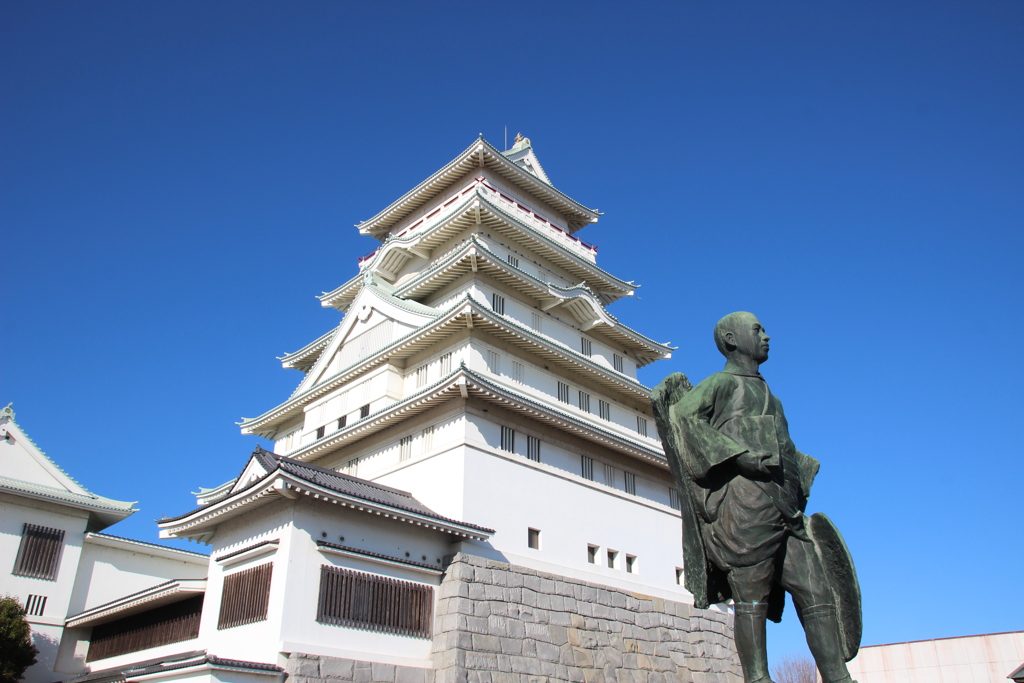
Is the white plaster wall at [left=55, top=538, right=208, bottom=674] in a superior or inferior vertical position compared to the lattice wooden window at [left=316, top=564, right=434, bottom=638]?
superior

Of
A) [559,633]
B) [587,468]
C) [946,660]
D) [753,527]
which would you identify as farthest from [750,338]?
[946,660]

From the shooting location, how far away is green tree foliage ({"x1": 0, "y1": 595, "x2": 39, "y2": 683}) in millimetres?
20188

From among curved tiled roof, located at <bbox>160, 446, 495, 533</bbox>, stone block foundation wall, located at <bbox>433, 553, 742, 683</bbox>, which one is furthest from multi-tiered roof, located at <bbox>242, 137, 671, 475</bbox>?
stone block foundation wall, located at <bbox>433, 553, 742, 683</bbox>

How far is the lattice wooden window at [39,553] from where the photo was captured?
938 inches

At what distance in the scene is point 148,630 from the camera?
2209 cm

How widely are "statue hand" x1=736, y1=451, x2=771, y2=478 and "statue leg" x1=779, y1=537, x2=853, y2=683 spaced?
596 mm

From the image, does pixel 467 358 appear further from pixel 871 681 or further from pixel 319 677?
pixel 871 681

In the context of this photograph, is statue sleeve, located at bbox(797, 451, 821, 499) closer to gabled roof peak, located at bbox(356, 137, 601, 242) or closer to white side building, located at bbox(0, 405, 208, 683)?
white side building, located at bbox(0, 405, 208, 683)

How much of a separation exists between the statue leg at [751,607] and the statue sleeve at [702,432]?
726mm

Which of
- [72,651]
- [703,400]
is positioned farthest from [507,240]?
[703,400]

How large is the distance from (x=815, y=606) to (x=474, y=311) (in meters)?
17.9

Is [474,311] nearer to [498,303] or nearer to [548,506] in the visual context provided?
[498,303]

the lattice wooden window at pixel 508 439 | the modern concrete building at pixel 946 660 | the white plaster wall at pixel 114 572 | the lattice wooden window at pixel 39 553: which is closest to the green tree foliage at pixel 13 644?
the lattice wooden window at pixel 39 553

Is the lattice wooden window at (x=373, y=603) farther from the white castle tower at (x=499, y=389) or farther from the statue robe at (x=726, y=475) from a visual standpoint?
the statue robe at (x=726, y=475)
